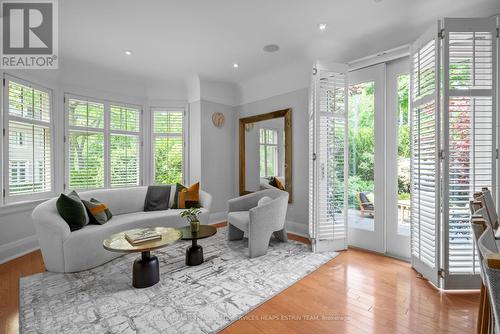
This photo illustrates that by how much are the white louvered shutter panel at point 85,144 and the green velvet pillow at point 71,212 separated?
1.41m

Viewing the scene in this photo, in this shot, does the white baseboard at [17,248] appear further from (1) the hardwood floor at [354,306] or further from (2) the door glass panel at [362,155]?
(2) the door glass panel at [362,155]

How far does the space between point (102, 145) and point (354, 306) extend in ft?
14.9

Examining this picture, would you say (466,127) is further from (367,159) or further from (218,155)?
(218,155)

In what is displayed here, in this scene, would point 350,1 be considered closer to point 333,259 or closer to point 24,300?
point 333,259

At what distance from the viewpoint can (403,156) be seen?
3004 millimetres

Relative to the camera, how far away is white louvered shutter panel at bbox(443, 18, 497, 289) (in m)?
2.21

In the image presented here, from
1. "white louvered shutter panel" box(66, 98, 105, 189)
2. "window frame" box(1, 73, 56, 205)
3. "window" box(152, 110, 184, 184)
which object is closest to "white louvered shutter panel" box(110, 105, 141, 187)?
"white louvered shutter panel" box(66, 98, 105, 189)

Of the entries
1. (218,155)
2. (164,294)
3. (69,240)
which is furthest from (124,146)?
(164,294)

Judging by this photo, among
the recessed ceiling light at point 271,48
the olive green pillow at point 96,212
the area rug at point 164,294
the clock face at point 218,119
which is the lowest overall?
the area rug at point 164,294

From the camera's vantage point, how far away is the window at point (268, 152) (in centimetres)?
423

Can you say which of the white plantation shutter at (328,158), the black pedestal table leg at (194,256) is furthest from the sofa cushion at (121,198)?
the white plantation shutter at (328,158)

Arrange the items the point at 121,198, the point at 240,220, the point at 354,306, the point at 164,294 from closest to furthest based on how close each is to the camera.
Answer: the point at 354,306, the point at 164,294, the point at 240,220, the point at 121,198

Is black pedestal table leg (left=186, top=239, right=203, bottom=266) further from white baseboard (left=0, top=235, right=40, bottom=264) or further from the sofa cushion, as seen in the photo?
white baseboard (left=0, top=235, right=40, bottom=264)

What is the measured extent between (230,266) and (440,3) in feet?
11.6
